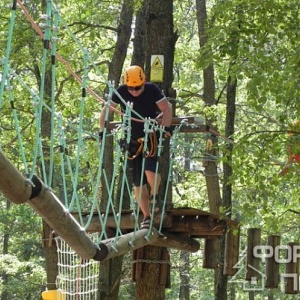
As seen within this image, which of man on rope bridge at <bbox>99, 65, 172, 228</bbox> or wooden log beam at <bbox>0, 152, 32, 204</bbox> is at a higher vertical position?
man on rope bridge at <bbox>99, 65, 172, 228</bbox>

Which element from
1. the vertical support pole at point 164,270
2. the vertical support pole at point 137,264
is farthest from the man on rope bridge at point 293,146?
the vertical support pole at point 137,264

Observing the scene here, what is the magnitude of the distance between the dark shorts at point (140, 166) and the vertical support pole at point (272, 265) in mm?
2536

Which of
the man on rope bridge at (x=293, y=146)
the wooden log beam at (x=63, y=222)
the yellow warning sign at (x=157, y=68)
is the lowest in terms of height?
the wooden log beam at (x=63, y=222)

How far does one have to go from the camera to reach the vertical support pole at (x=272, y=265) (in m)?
9.29

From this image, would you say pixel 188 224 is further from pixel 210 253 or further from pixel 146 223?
pixel 210 253

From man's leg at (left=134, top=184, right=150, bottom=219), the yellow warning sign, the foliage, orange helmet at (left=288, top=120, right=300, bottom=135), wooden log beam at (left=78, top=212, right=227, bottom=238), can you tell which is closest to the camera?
man's leg at (left=134, top=184, right=150, bottom=219)

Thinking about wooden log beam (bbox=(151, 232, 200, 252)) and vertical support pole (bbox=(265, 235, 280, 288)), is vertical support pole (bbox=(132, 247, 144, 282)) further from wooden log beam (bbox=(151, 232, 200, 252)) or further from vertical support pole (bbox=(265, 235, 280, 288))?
vertical support pole (bbox=(265, 235, 280, 288))

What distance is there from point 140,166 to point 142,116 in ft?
1.61

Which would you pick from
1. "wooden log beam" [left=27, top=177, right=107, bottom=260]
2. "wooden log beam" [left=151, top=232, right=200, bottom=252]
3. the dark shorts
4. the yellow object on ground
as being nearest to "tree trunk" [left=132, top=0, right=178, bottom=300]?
"wooden log beam" [left=151, top=232, right=200, bottom=252]

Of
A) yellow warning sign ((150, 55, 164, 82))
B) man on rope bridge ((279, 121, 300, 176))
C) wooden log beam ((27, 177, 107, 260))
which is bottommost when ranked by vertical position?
wooden log beam ((27, 177, 107, 260))

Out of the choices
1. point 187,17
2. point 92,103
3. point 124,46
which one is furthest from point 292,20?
point 187,17

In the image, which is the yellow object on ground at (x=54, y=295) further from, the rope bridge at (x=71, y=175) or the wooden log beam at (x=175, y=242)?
the wooden log beam at (x=175, y=242)

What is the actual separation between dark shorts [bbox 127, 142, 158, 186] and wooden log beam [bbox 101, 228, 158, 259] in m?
0.43

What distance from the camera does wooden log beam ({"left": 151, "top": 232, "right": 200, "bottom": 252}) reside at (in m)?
7.66
